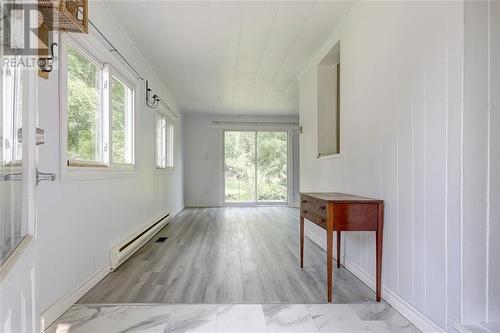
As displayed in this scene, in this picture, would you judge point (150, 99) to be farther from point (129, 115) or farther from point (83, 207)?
point (83, 207)

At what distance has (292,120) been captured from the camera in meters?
7.93

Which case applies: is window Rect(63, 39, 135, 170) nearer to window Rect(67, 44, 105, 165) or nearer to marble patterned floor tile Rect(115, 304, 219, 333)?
window Rect(67, 44, 105, 165)

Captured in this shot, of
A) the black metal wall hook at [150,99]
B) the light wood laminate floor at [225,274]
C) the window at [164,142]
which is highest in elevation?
the black metal wall hook at [150,99]

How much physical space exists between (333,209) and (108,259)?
195 centimetres

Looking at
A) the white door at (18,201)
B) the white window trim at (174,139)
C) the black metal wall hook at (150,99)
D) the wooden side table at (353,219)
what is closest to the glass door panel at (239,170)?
the white window trim at (174,139)

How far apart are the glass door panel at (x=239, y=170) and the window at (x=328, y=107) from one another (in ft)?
13.7

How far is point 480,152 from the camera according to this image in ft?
4.75

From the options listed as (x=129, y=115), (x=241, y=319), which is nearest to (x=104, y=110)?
(x=129, y=115)

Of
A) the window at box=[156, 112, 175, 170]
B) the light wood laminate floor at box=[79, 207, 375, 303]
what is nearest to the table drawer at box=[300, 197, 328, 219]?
the light wood laminate floor at box=[79, 207, 375, 303]

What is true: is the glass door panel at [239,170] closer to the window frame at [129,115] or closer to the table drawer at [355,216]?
the window frame at [129,115]

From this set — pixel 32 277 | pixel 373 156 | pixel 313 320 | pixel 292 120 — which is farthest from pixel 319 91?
pixel 292 120

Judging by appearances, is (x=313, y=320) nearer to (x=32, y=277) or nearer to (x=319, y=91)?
(x=32, y=277)

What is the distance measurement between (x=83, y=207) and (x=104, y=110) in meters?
0.96

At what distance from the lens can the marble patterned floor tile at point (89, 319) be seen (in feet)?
5.69
